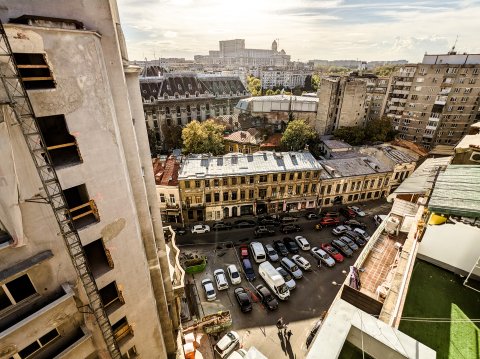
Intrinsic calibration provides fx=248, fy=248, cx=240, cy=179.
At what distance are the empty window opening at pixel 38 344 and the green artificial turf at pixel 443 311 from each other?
14166mm

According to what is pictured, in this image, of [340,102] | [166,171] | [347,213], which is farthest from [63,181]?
[340,102]

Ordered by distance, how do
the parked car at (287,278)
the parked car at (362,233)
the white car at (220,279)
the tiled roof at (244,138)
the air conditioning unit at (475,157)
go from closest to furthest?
the air conditioning unit at (475,157) < the white car at (220,279) < the parked car at (287,278) < the parked car at (362,233) < the tiled roof at (244,138)

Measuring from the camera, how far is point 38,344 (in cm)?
830

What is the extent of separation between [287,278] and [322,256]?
254 inches

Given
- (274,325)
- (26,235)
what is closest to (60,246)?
(26,235)

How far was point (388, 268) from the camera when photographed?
18.7 metres

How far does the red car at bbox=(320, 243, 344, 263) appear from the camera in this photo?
33.4m

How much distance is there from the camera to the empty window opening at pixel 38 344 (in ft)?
26.4

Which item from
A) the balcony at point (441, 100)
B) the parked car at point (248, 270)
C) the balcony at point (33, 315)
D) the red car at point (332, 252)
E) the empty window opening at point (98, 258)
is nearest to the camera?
the balcony at point (33, 315)

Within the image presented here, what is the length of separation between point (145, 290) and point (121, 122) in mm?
7663

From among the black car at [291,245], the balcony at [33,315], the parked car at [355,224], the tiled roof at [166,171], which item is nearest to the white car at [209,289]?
the black car at [291,245]

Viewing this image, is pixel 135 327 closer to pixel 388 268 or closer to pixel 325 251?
pixel 388 268

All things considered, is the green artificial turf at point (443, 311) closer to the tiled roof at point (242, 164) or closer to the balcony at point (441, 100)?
the tiled roof at point (242, 164)

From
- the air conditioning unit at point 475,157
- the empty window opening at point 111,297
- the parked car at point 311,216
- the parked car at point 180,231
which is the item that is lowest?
the parked car at point 180,231
